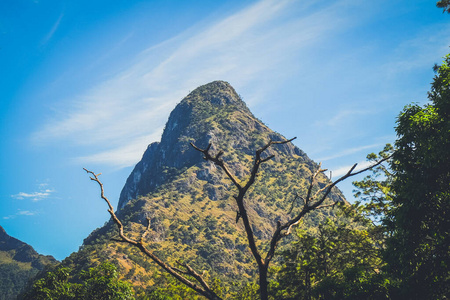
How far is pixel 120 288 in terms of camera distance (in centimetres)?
1817

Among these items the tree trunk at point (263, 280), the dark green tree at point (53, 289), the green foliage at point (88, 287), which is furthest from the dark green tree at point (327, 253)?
the tree trunk at point (263, 280)

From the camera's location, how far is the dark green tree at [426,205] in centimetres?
1333

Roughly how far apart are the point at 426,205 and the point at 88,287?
63.5 feet

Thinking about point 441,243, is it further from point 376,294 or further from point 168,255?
point 168,255

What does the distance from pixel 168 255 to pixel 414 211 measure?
6244 inches

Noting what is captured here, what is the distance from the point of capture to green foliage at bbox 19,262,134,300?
17.5 meters

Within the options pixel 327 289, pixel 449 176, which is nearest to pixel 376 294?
pixel 327 289

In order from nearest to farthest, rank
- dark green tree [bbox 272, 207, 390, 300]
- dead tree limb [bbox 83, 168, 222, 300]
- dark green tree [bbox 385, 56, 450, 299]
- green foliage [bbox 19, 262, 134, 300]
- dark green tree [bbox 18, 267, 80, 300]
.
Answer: dead tree limb [bbox 83, 168, 222, 300]
dark green tree [bbox 385, 56, 450, 299]
green foliage [bbox 19, 262, 134, 300]
dark green tree [bbox 18, 267, 80, 300]
dark green tree [bbox 272, 207, 390, 300]

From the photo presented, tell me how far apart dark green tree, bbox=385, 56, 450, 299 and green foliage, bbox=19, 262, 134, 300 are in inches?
612

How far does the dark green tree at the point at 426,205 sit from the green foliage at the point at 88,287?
15.5 metres

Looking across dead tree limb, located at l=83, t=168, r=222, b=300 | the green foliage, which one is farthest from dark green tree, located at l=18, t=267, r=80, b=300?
dead tree limb, located at l=83, t=168, r=222, b=300

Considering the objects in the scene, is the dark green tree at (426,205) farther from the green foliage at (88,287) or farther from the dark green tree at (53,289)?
the dark green tree at (53,289)

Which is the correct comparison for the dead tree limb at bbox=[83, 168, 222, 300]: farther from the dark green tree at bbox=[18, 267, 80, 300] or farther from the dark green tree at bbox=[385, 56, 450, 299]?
the dark green tree at bbox=[18, 267, 80, 300]

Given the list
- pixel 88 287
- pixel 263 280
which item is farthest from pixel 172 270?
pixel 88 287
